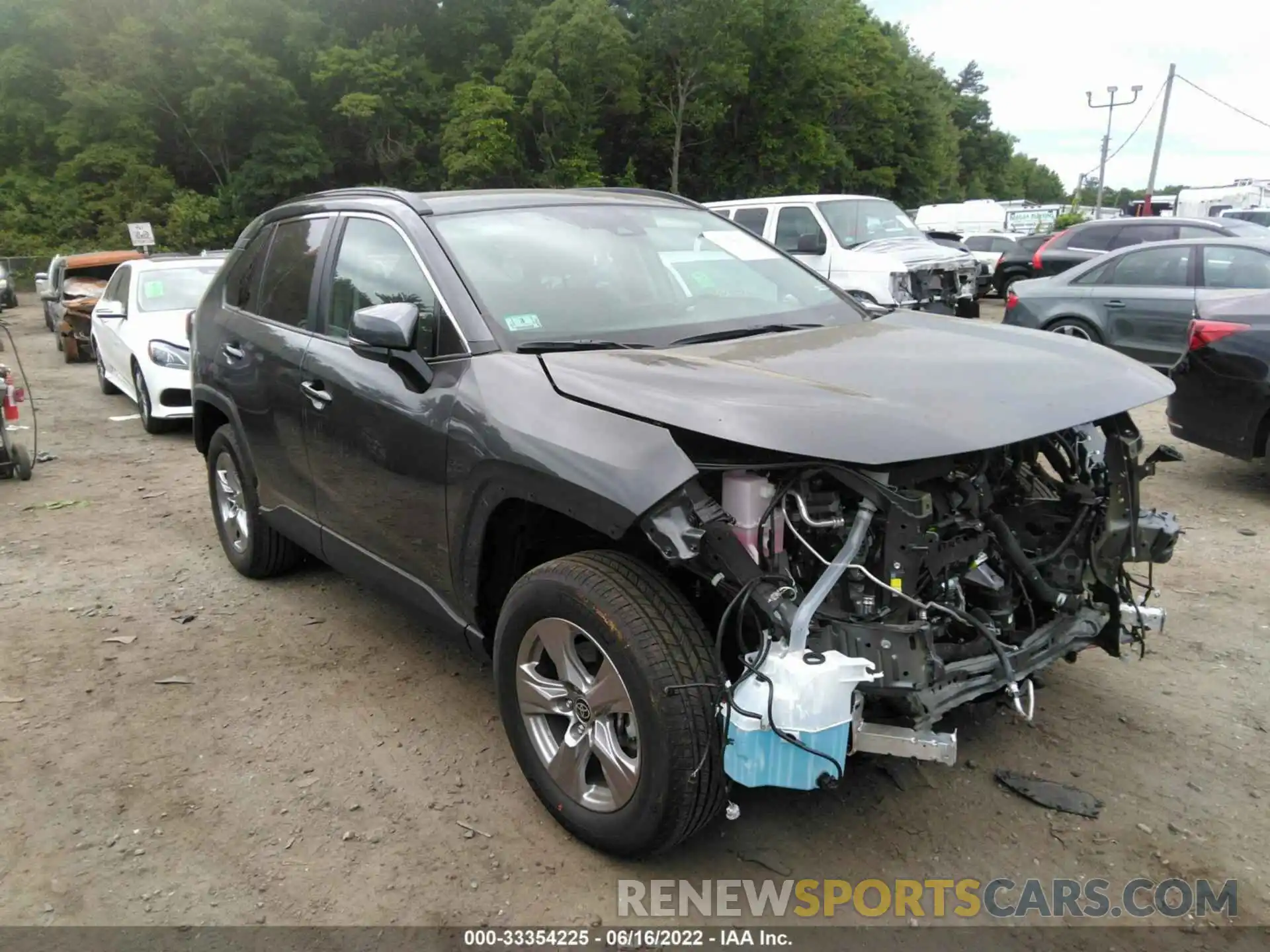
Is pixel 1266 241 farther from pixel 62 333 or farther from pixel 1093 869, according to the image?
pixel 62 333

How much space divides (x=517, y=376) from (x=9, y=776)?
2395 mm

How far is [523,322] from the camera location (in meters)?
3.30

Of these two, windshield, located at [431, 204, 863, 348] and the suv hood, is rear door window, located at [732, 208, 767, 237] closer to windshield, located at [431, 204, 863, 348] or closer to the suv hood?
windshield, located at [431, 204, 863, 348]

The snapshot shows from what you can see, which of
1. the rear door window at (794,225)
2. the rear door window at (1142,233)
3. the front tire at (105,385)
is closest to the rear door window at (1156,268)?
the rear door window at (1142,233)

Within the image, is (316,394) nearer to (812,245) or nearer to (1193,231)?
(812,245)

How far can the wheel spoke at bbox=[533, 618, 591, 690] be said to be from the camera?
284 cm

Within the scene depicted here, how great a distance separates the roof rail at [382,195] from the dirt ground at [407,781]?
5.10 feet

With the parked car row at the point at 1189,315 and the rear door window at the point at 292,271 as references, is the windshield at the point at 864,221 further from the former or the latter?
the rear door window at the point at 292,271

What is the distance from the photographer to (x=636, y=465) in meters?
2.56

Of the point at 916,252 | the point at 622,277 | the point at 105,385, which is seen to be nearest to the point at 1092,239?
the point at 916,252

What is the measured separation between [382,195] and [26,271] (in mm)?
36565

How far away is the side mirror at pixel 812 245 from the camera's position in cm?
1273

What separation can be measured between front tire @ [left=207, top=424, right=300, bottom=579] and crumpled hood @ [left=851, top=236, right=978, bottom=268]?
954cm

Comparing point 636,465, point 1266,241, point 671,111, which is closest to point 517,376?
point 636,465
